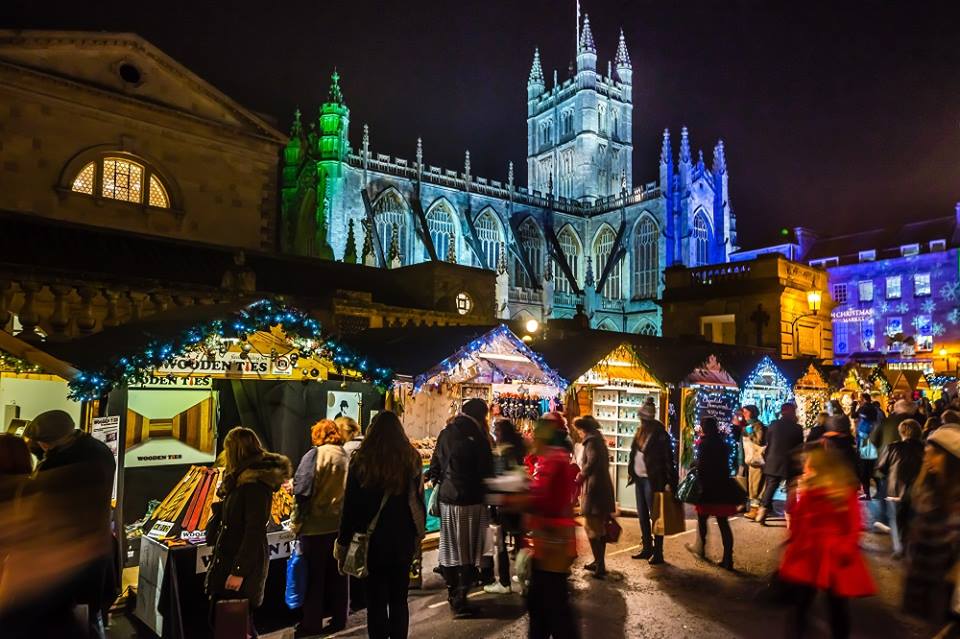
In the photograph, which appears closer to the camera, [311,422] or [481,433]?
[481,433]

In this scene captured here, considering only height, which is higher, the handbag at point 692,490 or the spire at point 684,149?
the spire at point 684,149

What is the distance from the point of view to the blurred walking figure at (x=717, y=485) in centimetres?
761

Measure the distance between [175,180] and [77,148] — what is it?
93.6 inches

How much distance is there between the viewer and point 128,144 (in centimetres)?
1770

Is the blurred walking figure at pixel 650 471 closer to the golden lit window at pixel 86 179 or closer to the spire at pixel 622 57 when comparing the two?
the golden lit window at pixel 86 179

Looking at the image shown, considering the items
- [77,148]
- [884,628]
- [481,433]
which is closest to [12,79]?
[77,148]

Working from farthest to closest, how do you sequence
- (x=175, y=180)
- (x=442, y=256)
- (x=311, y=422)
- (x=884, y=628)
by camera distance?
(x=442, y=256) < (x=175, y=180) < (x=311, y=422) < (x=884, y=628)

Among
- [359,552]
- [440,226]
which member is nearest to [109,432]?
[359,552]

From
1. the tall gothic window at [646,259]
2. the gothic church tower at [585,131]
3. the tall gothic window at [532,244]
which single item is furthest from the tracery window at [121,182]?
the gothic church tower at [585,131]

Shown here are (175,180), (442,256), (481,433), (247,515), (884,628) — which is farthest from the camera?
(442,256)

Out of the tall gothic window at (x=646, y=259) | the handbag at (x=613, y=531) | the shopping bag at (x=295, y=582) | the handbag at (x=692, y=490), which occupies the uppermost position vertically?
the tall gothic window at (x=646, y=259)

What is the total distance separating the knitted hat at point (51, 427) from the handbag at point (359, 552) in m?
A: 1.95

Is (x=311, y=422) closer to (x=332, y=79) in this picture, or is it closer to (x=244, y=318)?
(x=244, y=318)

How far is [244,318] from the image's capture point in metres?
6.28
